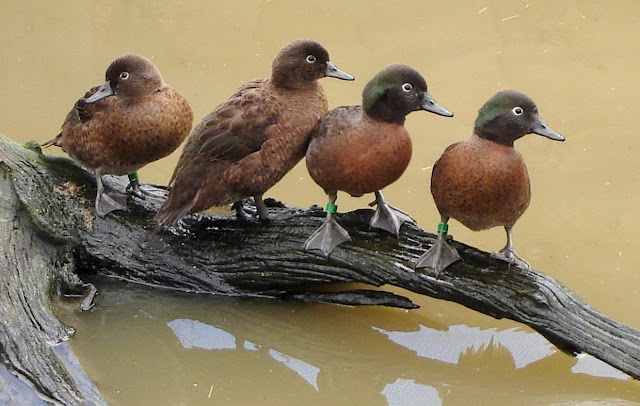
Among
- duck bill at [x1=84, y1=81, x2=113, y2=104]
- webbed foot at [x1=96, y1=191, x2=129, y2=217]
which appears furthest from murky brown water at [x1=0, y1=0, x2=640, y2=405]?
duck bill at [x1=84, y1=81, x2=113, y2=104]

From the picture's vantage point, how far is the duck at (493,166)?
3.50m

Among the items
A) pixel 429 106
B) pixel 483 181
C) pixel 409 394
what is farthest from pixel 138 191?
pixel 483 181

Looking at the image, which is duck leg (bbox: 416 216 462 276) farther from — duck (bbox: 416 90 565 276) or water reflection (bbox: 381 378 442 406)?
water reflection (bbox: 381 378 442 406)

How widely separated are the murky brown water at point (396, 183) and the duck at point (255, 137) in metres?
0.60

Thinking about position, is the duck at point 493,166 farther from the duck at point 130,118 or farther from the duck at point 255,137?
the duck at point 130,118

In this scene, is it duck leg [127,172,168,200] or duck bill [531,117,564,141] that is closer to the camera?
duck bill [531,117,564,141]

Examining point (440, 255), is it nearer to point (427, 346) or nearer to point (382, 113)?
point (427, 346)

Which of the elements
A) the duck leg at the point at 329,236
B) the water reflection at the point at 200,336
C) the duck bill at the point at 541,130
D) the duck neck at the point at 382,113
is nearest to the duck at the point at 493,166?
the duck bill at the point at 541,130

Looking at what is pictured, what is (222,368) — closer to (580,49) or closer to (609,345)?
(609,345)

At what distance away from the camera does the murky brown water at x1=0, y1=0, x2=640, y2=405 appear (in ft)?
12.5

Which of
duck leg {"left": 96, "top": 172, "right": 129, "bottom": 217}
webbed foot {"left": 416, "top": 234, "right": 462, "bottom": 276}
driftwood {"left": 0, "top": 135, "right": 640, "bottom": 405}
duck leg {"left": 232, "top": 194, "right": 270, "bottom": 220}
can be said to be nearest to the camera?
driftwood {"left": 0, "top": 135, "right": 640, "bottom": 405}

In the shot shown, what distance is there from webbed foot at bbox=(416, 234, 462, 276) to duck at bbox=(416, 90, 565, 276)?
7.5 inches

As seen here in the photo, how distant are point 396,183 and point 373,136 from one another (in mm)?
1430

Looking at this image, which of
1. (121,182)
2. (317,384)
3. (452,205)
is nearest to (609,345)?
(452,205)
